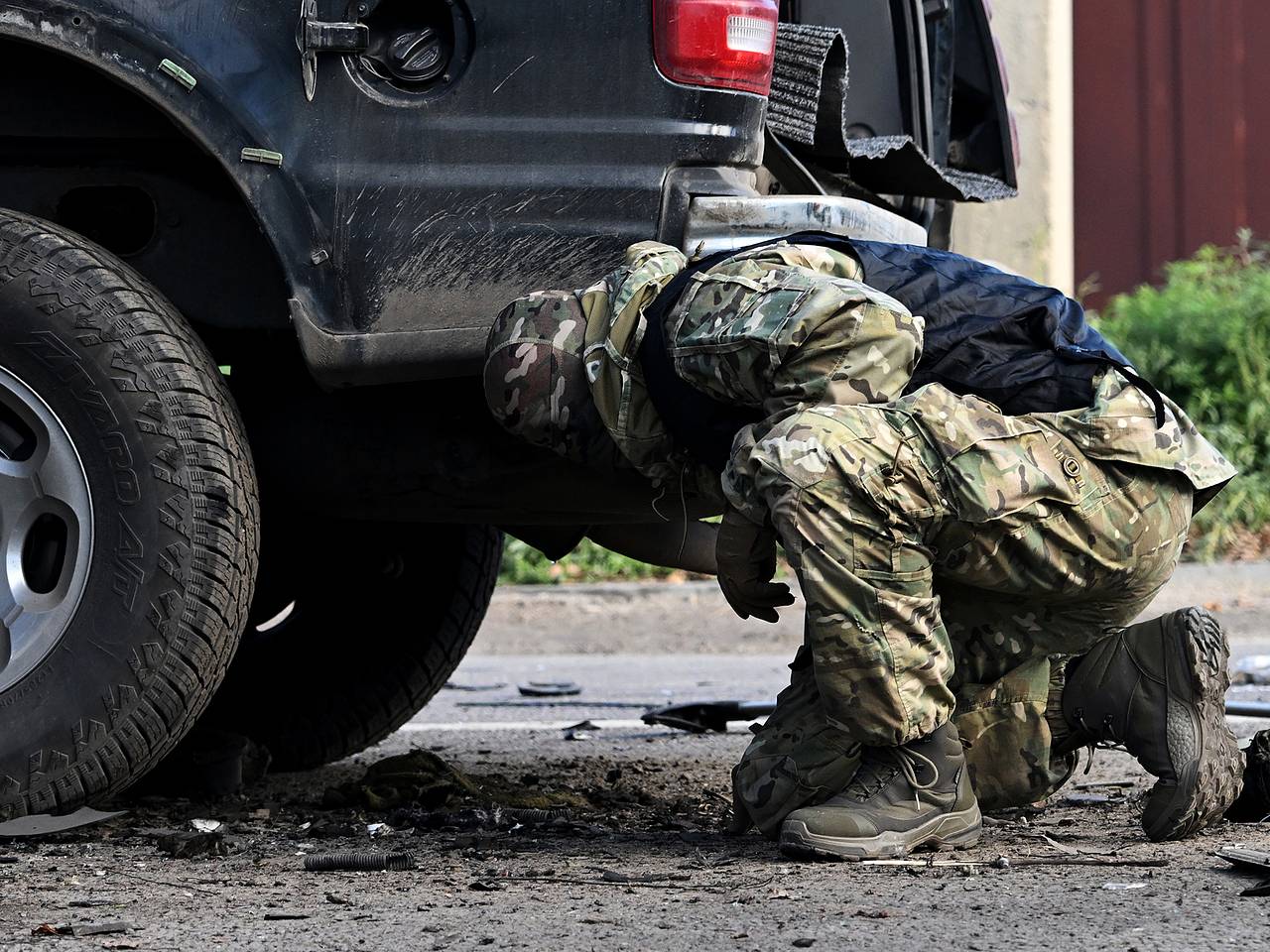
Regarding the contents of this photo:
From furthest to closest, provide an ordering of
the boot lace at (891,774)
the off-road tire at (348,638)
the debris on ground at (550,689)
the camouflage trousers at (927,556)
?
1. the debris on ground at (550,689)
2. the off-road tire at (348,638)
3. the boot lace at (891,774)
4. the camouflage trousers at (927,556)

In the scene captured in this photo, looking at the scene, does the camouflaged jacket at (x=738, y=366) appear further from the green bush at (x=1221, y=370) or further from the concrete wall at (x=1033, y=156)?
the concrete wall at (x=1033, y=156)

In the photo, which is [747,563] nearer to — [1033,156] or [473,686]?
[473,686]

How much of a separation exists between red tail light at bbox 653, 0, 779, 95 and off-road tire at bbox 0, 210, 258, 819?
0.95m

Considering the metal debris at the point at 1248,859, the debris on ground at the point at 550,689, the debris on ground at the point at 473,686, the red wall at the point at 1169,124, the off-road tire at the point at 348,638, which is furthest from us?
the red wall at the point at 1169,124

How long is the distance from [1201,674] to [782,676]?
325 centimetres

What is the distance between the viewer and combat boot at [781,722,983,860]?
107 inches

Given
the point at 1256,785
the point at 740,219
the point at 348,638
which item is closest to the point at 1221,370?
the point at 348,638

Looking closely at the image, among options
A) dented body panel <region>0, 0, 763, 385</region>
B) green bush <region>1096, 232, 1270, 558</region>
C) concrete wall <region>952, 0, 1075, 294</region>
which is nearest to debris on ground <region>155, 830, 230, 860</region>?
Answer: dented body panel <region>0, 0, 763, 385</region>

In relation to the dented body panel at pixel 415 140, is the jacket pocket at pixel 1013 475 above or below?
below

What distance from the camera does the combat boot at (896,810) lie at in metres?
2.72

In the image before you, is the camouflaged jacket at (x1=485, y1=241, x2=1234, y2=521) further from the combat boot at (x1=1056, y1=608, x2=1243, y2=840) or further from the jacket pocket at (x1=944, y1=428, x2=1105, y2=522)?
the combat boot at (x1=1056, y1=608, x2=1243, y2=840)

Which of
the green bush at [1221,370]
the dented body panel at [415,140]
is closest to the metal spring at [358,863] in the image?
the dented body panel at [415,140]

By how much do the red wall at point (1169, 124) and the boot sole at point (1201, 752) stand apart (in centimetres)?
789

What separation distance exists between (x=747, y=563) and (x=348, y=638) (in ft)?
4.74
